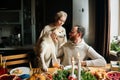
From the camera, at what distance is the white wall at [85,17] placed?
11.3ft

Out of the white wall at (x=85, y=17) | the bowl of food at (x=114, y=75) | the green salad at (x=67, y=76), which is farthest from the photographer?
the white wall at (x=85, y=17)

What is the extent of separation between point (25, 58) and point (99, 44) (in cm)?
121

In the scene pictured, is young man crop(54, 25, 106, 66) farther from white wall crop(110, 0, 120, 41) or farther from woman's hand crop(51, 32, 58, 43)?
white wall crop(110, 0, 120, 41)

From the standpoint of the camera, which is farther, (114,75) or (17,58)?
(17,58)

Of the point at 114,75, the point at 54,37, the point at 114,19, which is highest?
the point at 114,19

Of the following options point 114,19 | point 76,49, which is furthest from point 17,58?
point 114,19

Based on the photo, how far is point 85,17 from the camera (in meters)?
3.45

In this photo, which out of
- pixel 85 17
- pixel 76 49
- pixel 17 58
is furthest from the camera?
pixel 85 17

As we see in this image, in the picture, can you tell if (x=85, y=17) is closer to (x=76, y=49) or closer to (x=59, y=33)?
(x=59, y=33)

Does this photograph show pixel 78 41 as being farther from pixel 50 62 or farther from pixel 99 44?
pixel 99 44

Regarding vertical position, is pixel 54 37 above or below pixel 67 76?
above

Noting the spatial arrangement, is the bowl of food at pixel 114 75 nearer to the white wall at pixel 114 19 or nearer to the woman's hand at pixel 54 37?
the woman's hand at pixel 54 37

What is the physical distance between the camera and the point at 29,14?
12.0 feet

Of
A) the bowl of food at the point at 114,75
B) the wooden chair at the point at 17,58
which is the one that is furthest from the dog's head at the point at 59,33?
the bowl of food at the point at 114,75
